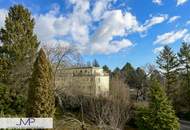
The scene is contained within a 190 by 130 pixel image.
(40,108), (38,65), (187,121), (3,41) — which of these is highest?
(3,41)

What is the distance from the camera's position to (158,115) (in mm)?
21578

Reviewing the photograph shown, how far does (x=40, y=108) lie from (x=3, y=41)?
20.4 meters

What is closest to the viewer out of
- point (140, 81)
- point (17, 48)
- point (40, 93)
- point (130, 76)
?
point (40, 93)

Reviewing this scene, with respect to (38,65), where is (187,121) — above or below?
below

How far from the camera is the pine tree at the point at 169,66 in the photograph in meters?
43.6

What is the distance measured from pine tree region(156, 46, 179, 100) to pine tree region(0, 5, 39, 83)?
73.0ft

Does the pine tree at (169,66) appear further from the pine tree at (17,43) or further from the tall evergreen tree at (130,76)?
the pine tree at (17,43)

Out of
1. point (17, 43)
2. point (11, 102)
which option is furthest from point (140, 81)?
point (11, 102)

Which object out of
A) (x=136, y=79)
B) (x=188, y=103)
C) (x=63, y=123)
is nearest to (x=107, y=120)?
(x=63, y=123)

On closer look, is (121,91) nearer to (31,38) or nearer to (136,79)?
(31,38)

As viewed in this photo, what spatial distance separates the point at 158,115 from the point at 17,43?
17.6m

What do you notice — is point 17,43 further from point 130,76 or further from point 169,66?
point 130,76

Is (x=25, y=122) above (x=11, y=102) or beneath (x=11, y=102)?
beneath

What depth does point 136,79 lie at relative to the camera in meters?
57.6
